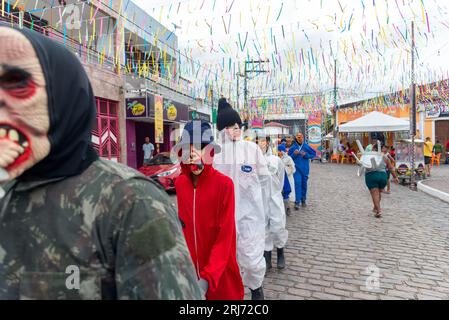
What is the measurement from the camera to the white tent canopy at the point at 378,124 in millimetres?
16770

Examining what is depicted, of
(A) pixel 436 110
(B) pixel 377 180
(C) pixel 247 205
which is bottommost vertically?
(B) pixel 377 180

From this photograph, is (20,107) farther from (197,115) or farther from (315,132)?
(315,132)

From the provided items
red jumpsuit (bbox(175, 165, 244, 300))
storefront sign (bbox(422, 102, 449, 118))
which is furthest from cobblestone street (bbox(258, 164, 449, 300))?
storefront sign (bbox(422, 102, 449, 118))

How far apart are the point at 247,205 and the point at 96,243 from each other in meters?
2.58

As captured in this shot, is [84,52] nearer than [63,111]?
No

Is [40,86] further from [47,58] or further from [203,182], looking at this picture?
[203,182]

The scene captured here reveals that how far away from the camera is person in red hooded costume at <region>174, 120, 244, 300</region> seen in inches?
93.5

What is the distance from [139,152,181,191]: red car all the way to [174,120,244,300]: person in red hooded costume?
288 inches

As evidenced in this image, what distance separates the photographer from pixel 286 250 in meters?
5.23

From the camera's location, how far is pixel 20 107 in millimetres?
916

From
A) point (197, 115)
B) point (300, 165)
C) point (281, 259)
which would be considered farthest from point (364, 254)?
point (197, 115)

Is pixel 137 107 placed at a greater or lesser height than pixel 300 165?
greater

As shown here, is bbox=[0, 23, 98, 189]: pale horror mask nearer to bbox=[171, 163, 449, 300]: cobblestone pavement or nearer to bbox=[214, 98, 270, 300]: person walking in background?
bbox=[214, 98, 270, 300]: person walking in background
